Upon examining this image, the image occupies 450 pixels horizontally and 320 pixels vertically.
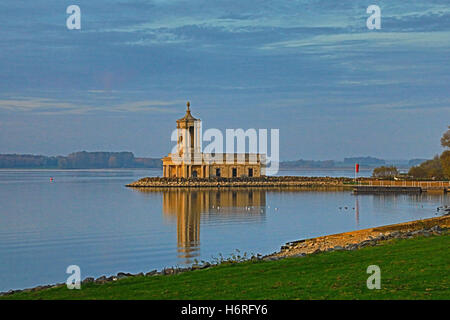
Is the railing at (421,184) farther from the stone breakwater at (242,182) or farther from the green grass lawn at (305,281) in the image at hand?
the green grass lawn at (305,281)

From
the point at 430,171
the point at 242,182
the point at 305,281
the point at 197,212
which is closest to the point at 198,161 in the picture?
the point at 242,182

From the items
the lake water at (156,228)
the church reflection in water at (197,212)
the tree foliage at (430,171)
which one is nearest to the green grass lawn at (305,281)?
the lake water at (156,228)

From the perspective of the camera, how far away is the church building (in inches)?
3159

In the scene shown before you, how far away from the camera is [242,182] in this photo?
80.1 meters

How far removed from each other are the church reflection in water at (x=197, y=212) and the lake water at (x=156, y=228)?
0.15 feet

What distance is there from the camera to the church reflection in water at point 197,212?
26312mm

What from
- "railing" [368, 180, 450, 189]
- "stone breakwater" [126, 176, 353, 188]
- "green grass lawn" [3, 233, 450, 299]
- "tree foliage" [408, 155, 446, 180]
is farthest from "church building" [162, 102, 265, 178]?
"green grass lawn" [3, 233, 450, 299]

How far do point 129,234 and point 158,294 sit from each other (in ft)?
67.9

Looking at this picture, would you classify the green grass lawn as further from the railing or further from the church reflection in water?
the railing

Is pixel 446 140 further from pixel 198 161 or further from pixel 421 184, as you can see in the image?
pixel 198 161

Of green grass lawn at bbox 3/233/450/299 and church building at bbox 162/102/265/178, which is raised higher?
church building at bbox 162/102/265/178

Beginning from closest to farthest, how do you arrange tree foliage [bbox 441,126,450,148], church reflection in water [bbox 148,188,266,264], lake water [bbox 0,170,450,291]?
lake water [bbox 0,170,450,291], church reflection in water [bbox 148,188,266,264], tree foliage [bbox 441,126,450,148]

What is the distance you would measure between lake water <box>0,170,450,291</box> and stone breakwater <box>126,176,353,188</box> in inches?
830
